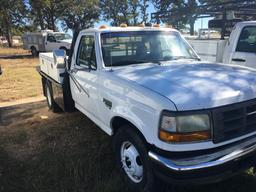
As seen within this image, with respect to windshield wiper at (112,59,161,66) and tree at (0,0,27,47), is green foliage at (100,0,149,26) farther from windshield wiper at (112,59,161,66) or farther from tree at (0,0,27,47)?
windshield wiper at (112,59,161,66)

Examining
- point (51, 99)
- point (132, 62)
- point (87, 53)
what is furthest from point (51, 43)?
point (132, 62)

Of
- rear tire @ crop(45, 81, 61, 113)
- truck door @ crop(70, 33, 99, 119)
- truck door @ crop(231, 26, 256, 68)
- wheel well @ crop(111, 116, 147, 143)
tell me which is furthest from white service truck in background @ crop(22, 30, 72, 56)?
wheel well @ crop(111, 116, 147, 143)

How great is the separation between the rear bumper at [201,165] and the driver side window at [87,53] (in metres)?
1.89

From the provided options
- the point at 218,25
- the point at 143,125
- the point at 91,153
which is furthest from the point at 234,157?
the point at 218,25

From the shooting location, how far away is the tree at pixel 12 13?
115 feet

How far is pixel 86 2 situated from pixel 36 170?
39.0m

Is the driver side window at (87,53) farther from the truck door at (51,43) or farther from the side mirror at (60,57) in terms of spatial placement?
the truck door at (51,43)

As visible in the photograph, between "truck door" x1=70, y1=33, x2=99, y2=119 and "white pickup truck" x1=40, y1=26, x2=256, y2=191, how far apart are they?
0.02 m

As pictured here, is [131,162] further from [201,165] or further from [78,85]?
[78,85]

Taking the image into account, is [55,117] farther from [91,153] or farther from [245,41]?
[245,41]

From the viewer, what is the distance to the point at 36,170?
4.02 meters

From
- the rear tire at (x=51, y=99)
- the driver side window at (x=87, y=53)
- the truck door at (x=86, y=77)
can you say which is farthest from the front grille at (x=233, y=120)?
the rear tire at (x=51, y=99)

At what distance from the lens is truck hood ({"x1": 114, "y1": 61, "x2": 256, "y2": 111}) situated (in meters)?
2.69

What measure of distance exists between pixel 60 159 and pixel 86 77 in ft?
4.13
